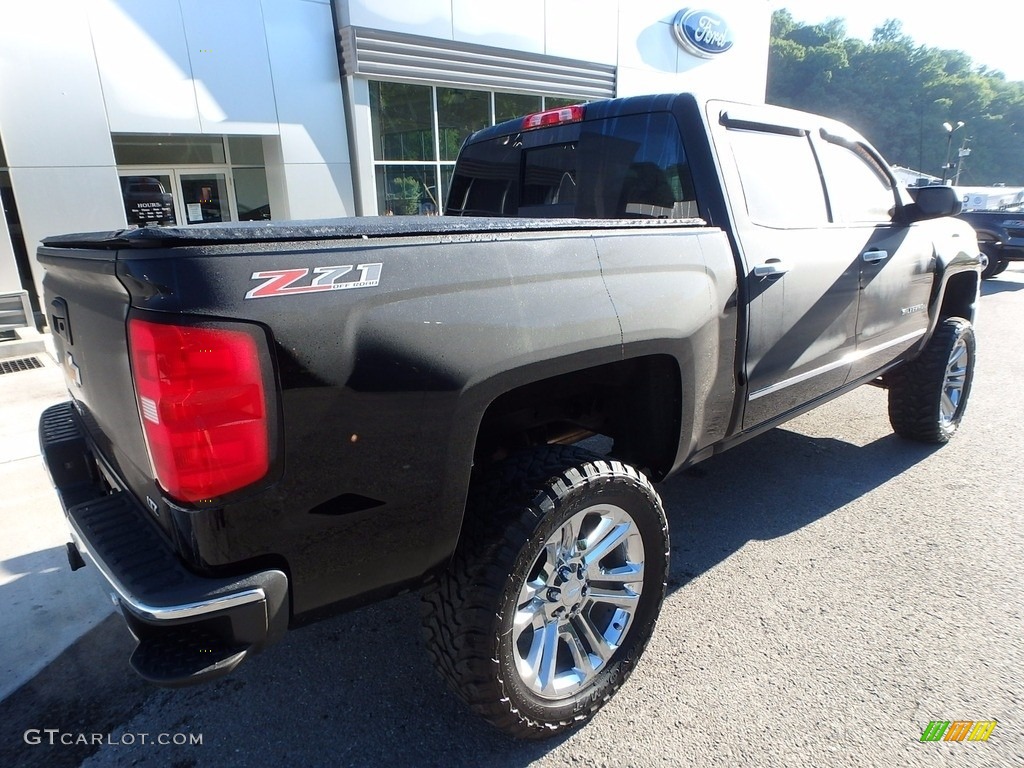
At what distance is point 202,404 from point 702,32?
56.9 ft

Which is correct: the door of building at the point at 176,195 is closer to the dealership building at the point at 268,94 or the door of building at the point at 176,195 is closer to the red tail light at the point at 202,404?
the dealership building at the point at 268,94

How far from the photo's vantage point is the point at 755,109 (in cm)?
298

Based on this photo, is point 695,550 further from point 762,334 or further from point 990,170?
point 990,170

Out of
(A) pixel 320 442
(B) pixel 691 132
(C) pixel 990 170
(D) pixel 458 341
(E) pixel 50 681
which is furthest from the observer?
(C) pixel 990 170

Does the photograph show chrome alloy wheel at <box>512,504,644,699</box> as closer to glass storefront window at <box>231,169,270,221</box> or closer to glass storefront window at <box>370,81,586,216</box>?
glass storefront window at <box>370,81,586,216</box>

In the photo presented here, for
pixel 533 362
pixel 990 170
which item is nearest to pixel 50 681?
pixel 533 362

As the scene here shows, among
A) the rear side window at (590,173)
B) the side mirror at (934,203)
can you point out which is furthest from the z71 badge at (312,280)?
the side mirror at (934,203)

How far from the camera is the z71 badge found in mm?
1443

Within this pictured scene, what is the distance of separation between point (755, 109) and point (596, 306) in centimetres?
161

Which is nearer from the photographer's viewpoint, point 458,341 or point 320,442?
point 320,442

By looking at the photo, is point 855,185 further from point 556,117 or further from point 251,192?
point 251,192

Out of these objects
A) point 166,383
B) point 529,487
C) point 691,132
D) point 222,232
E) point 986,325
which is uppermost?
point 691,132

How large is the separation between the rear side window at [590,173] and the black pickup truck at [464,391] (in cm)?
2

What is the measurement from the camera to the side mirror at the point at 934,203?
11.5 ft
